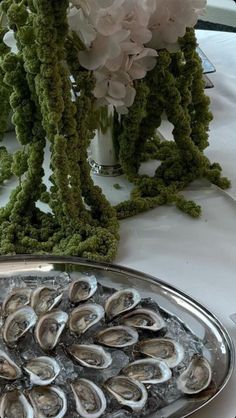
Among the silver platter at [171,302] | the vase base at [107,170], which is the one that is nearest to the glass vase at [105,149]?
the vase base at [107,170]

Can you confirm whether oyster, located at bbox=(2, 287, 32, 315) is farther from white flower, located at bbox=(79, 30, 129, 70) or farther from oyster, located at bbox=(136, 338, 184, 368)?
white flower, located at bbox=(79, 30, 129, 70)

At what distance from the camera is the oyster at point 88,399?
529 millimetres

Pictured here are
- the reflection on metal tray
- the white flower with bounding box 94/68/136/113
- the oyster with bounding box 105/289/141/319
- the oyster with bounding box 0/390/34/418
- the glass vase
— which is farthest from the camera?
the reflection on metal tray

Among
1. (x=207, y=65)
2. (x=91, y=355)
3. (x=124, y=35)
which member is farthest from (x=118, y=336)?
(x=207, y=65)

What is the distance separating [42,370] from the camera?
0.57 m

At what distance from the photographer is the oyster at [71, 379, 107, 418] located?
1.74ft

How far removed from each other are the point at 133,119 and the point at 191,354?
34 cm

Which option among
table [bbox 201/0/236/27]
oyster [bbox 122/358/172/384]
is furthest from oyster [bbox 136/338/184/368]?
table [bbox 201/0/236/27]

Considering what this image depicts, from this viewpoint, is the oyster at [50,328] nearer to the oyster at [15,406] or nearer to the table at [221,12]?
the oyster at [15,406]

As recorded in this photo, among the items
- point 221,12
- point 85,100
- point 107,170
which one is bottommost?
point 221,12

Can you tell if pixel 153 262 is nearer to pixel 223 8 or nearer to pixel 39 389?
pixel 39 389

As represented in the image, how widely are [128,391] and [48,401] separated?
0.22 feet

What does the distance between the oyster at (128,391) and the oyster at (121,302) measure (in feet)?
0.27

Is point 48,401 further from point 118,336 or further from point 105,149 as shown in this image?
point 105,149
